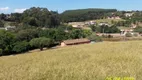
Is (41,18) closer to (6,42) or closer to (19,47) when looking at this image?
(6,42)

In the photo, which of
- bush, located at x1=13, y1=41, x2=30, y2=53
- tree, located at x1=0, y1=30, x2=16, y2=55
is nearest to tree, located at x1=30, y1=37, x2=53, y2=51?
bush, located at x1=13, y1=41, x2=30, y2=53

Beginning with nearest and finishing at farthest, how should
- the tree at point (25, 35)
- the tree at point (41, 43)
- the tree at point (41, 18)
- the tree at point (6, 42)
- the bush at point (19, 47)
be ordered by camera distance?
the bush at point (19, 47), the tree at point (6, 42), the tree at point (41, 43), the tree at point (25, 35), the tree at point (41, 18)

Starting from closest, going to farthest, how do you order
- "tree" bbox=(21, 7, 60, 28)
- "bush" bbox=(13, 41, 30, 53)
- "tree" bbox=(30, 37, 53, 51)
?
1. "bush" bbox=(13, 41, 30, 53)
2. "tree" bbox=(30, 37, 53, 51)
3. "tree" bbox=(21, 7, 60, 28)

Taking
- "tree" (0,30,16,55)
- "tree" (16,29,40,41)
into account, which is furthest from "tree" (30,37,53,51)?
"tree" (16,29,40,41)

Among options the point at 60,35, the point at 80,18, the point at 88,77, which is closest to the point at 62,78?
the point at 88,77

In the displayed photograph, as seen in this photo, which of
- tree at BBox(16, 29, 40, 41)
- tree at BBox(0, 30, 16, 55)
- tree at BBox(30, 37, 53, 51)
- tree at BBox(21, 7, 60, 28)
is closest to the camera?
tree at BBox(0, 30, 16, 55)

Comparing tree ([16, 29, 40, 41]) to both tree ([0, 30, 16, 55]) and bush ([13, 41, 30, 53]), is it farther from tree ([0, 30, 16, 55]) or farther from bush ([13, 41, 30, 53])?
bush ([13, 41, 30, 53])

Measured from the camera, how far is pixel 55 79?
9.02 metres

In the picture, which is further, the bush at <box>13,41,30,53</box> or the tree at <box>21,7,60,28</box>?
the tree at <box>21,7,60,28</box>

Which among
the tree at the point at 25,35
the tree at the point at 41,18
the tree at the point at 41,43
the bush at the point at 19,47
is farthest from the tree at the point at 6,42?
the tree at the point at 41,18

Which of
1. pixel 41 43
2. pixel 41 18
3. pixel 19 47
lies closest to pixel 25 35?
pixel 41 43

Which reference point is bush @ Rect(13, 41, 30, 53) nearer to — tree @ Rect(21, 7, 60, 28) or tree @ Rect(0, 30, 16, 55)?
tree @ Rect(0, 30, 16, 55)

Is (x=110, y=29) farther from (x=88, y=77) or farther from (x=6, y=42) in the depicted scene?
(x=88, y=77)

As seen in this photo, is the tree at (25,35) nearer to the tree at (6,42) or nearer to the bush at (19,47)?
the tree at (6,42)
